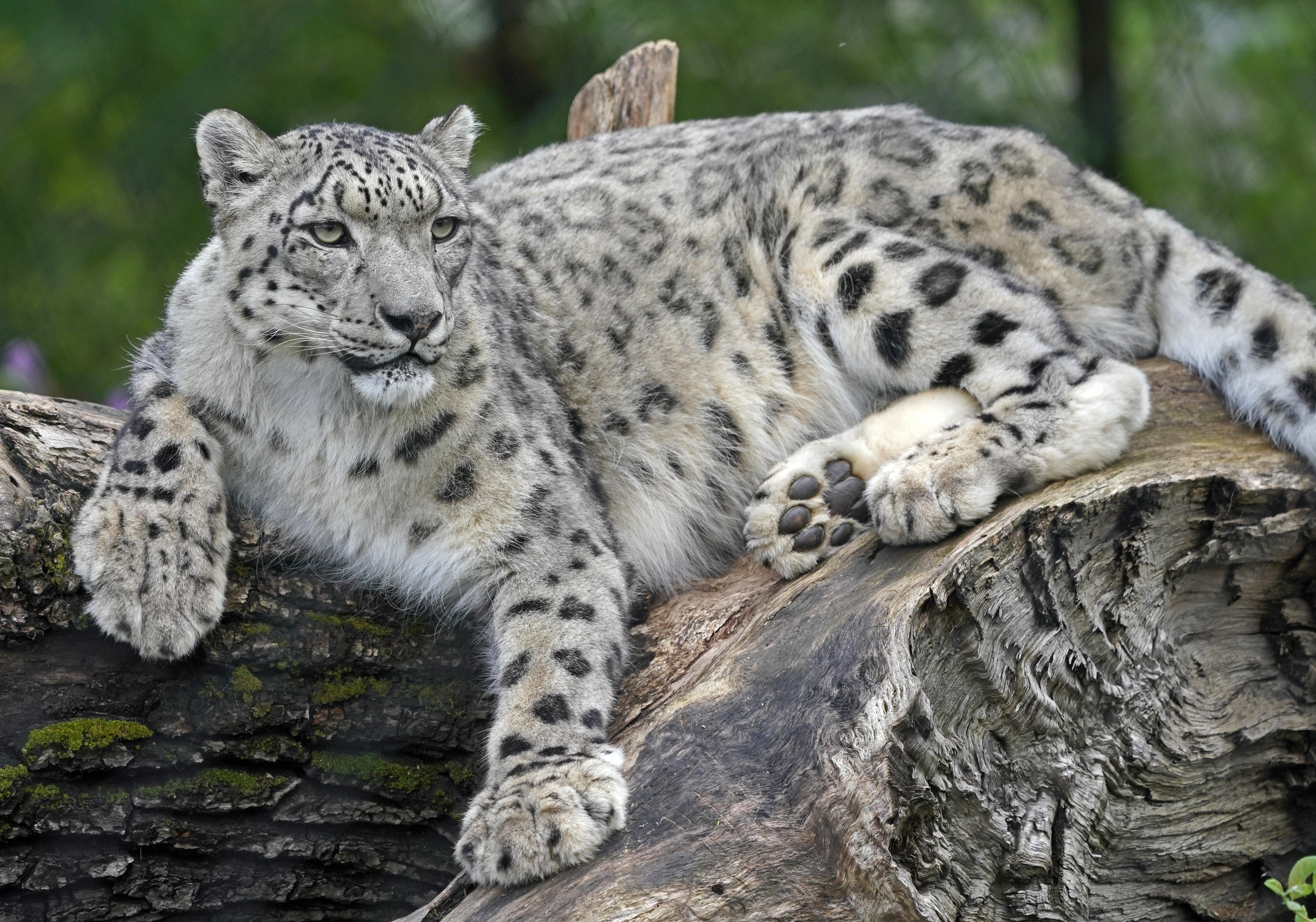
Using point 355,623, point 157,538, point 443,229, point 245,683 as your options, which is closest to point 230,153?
point 443,229

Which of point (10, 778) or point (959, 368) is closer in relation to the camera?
point (10, 778)

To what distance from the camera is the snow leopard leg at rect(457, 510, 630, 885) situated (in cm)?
297

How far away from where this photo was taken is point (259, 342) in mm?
3584

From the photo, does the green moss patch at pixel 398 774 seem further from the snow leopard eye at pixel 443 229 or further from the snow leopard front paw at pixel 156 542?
the snow leopard eye at pixel 443 229

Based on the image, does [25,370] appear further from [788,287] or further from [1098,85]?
[1098,85]

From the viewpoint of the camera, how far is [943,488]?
353 centimetres

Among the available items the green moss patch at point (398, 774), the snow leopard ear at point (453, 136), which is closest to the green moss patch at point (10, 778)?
Answer: the green moss patch at point (398, 774)

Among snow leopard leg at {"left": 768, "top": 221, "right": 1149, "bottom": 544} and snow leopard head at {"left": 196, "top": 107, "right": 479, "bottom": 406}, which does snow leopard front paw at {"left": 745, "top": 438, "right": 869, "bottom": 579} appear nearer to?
snow leopard leg at {"left": 768, "top": 221, "right": 1149, "bottom": 544}

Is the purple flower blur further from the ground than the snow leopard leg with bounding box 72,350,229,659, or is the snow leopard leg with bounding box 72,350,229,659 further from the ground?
the purple flower blur

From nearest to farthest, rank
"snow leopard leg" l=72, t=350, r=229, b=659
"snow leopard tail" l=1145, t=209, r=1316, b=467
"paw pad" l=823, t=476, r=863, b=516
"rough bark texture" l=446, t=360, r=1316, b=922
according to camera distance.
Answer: "rough bark texture" l=446, t=360, r=1316, b=922
"snow leopard leg" l=72, t=350, r=229, b=659
"snow leopard tail" l=1145, t=209, r=1316, b=467
"paw pad" l=823, t=476, r=863, b=516

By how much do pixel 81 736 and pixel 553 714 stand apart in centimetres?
116

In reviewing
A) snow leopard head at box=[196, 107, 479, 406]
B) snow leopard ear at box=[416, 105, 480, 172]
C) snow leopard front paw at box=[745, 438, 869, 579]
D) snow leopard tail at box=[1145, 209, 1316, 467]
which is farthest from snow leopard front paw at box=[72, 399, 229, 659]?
snow leopard tail at box=[1145, 209, 1316, 467]

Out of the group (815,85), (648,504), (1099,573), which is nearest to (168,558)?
(648,504)

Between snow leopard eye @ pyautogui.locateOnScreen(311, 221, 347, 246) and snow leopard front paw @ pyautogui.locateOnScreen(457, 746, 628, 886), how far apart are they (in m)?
1.51
